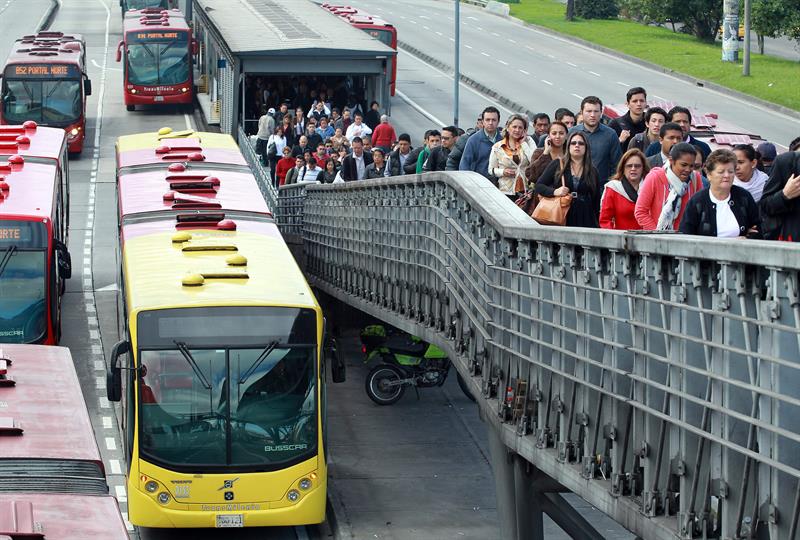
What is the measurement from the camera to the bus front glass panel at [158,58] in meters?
49.6

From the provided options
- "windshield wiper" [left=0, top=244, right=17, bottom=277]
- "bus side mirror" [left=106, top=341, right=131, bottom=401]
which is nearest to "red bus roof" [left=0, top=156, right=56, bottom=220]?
"windshield wiper" [left=0, top=244, right=17, bottom=277]

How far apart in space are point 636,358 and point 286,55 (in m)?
26.8

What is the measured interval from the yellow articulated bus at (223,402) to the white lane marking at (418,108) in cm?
3312

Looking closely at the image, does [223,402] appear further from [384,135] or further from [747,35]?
[747,35]

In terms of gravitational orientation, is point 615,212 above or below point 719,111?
above

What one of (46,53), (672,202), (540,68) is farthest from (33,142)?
(540,68)

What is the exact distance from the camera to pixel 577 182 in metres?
12.6

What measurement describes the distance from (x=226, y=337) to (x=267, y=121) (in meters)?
19.3

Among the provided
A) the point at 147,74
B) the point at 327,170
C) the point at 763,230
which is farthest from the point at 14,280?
the point at 147,74

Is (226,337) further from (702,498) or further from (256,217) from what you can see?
(702,498)

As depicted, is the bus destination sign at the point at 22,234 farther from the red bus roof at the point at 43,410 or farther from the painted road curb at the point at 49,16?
the painted road curb at the point at 49,16

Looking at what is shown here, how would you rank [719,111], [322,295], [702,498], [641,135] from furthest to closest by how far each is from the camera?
[719,111] → [322,295] → [641,135] → [702,498]

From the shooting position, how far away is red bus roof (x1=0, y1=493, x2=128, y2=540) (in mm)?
7609

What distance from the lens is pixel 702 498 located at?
8289mm
